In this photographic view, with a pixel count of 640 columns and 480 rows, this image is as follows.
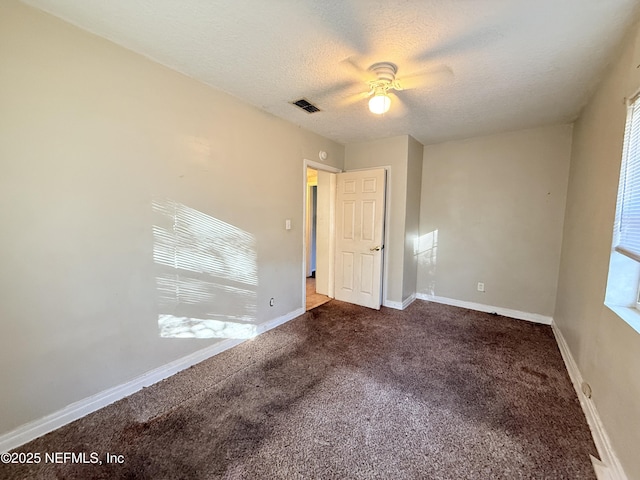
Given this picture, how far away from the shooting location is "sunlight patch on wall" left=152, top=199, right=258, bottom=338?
2150 mm

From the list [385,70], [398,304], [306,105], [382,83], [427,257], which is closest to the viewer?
[385,70]

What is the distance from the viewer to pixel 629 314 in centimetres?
147

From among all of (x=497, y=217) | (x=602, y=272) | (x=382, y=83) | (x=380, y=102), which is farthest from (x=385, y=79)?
(x=497, y=217)

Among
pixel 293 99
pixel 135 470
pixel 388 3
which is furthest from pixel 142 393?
pixel 388 3

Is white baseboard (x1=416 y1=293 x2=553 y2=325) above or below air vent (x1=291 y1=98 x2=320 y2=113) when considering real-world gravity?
below

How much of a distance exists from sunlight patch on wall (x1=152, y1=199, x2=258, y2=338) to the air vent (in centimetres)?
138

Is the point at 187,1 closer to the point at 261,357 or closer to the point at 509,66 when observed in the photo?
the point at 509,66

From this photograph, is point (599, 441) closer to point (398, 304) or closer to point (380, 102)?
point (398, 304)

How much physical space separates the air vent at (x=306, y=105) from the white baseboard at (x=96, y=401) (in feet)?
8.05

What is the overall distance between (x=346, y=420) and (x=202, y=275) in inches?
64.5

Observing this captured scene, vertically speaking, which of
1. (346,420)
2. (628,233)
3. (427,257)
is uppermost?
(628,233)

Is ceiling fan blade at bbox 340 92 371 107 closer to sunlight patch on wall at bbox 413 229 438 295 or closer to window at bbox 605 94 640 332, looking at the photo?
window at bbox 605 94 640 332

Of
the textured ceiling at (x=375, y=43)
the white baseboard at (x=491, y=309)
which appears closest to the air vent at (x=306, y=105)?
the textured ceiling at (x=375, y=43)

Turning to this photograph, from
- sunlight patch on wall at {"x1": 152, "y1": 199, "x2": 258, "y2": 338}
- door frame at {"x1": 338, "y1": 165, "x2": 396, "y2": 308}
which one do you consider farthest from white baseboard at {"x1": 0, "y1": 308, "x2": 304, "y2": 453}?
door frame at {"x1": 338, "y1": 165, "x2": 396, "y2": 308}
